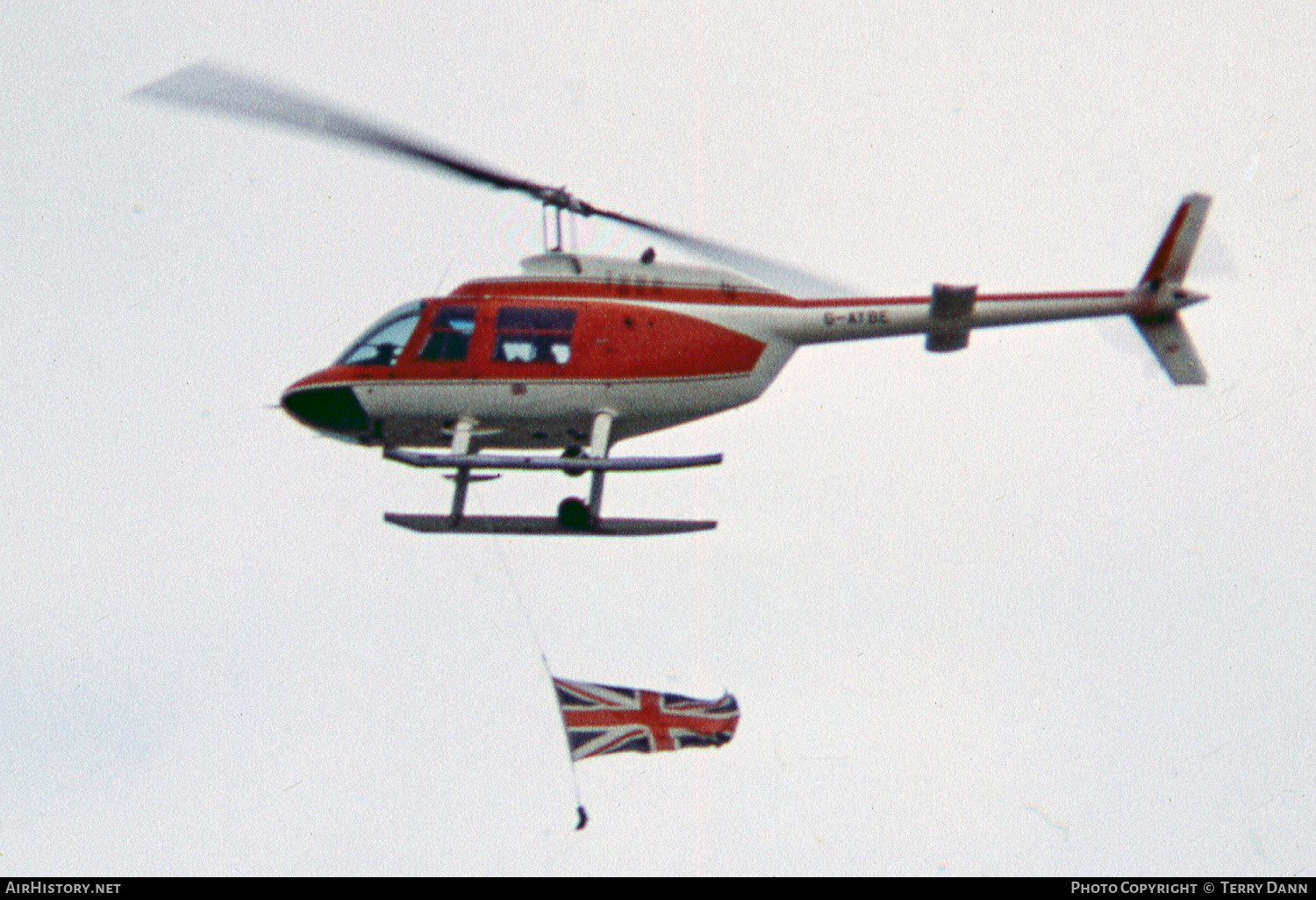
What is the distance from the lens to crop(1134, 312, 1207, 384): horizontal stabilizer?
21.8 meters

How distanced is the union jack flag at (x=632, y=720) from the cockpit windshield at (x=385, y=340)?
24.1 feet

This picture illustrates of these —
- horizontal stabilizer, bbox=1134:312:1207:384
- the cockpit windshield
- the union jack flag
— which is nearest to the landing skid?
the cockpit windshield

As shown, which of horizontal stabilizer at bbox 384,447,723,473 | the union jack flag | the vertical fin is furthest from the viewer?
the union jack flag

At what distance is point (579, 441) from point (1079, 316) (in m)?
8.78

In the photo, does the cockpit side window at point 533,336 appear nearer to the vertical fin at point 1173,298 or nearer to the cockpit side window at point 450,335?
the cockpit side window at point 450,335

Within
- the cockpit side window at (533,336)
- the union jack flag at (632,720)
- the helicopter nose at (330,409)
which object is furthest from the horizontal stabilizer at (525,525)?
the union jack flag at (632,720)

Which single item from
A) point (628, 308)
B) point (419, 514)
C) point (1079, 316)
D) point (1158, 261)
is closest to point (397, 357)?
point (419, 514)

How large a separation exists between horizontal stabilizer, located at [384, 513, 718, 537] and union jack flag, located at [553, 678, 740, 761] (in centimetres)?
503

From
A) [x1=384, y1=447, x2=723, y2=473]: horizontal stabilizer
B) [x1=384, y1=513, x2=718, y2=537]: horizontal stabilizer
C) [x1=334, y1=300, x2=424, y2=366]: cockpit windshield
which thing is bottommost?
[x1=384, y1=513, x2=718, y2=537]: horizontal stabilizer

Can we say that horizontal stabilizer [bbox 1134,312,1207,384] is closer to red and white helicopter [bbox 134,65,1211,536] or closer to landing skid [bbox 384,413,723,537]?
red and white helicopter [bbox 134,65,1211,536]

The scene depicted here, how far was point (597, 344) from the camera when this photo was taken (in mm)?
20984

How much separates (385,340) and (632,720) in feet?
29.3
